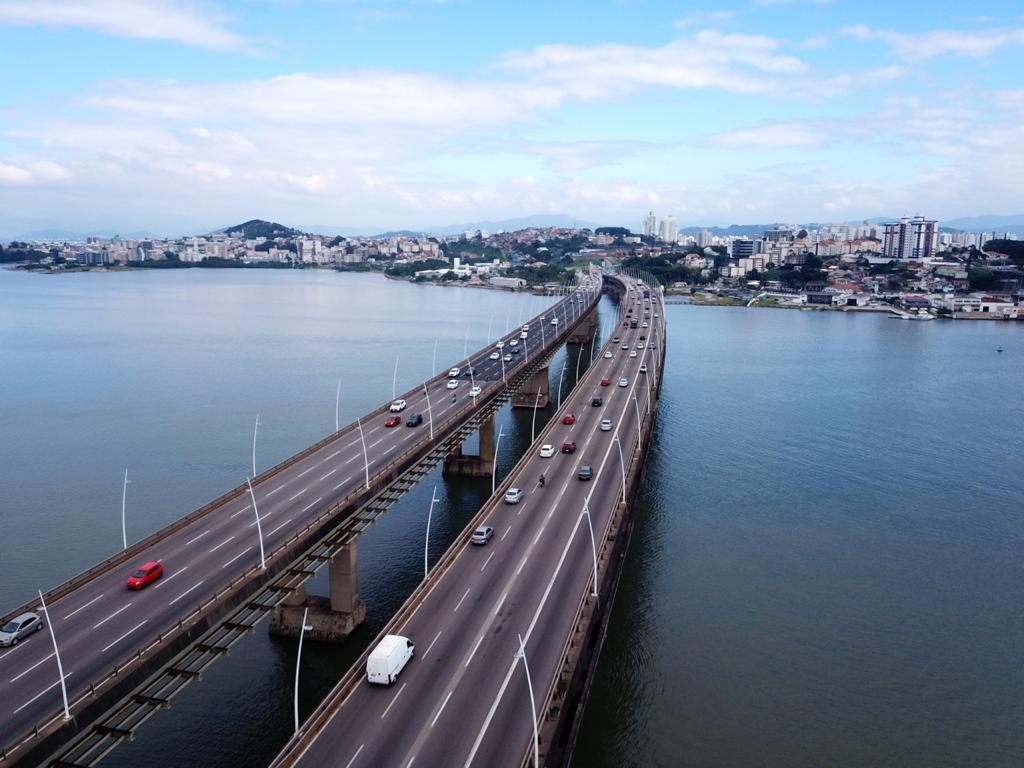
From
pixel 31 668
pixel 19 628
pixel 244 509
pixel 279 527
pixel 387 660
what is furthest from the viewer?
pixel 244 509

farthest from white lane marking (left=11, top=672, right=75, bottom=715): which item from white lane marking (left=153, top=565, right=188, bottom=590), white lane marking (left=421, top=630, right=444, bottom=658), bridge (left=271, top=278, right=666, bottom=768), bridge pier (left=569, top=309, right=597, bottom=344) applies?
bridge pier (left=569, top=309, right=597, bottom=344)

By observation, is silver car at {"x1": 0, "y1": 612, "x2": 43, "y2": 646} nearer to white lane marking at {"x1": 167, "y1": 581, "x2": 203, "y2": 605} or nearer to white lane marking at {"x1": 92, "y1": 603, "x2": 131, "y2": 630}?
white lane marking at {"x1": 92, "y1": 603, "x2": 131, "y2": 630}

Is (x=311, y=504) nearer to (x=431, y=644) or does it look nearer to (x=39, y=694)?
(x=431, y=644)

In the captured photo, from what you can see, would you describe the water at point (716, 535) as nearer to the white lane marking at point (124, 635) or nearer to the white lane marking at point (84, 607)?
the white lane marking at point (84, 607)

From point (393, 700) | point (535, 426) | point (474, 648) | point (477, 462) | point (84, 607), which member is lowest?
point (535, 426)

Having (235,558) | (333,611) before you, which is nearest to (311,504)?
(333,611)

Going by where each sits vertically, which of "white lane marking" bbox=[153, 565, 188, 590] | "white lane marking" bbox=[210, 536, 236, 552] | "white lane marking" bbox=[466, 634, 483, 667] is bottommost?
"white lane marking" bbox=[466, 634, 483, 667]
